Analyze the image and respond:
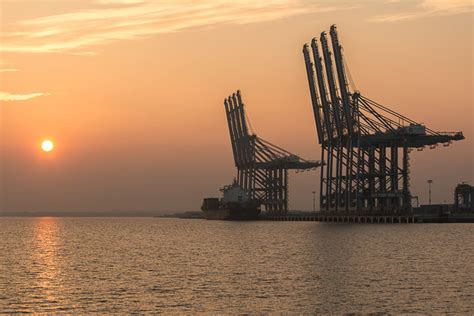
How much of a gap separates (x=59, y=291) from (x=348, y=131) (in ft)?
323

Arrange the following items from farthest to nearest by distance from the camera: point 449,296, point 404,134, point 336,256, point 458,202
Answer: point 458,202 < point 404,134 < point 336,256 < point 449,296

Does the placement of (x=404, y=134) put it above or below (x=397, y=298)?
above

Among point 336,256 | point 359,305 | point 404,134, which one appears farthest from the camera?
point 404,134

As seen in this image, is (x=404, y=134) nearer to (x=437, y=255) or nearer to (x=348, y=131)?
(x=348, y=131)

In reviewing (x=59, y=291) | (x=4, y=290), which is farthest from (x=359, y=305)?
(x=4, y=290)

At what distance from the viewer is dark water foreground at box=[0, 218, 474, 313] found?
4419 cm

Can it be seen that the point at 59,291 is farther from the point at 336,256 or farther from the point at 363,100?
the point at 363,100

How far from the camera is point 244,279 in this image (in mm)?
55594

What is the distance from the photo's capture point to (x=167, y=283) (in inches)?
2099

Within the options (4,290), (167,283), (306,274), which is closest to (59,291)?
(4,290)

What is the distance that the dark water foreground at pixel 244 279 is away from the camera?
44188 mm

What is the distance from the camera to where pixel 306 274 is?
5828 cm

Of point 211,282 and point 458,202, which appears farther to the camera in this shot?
point 458,202

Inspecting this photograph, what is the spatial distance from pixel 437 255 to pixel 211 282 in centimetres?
2686
